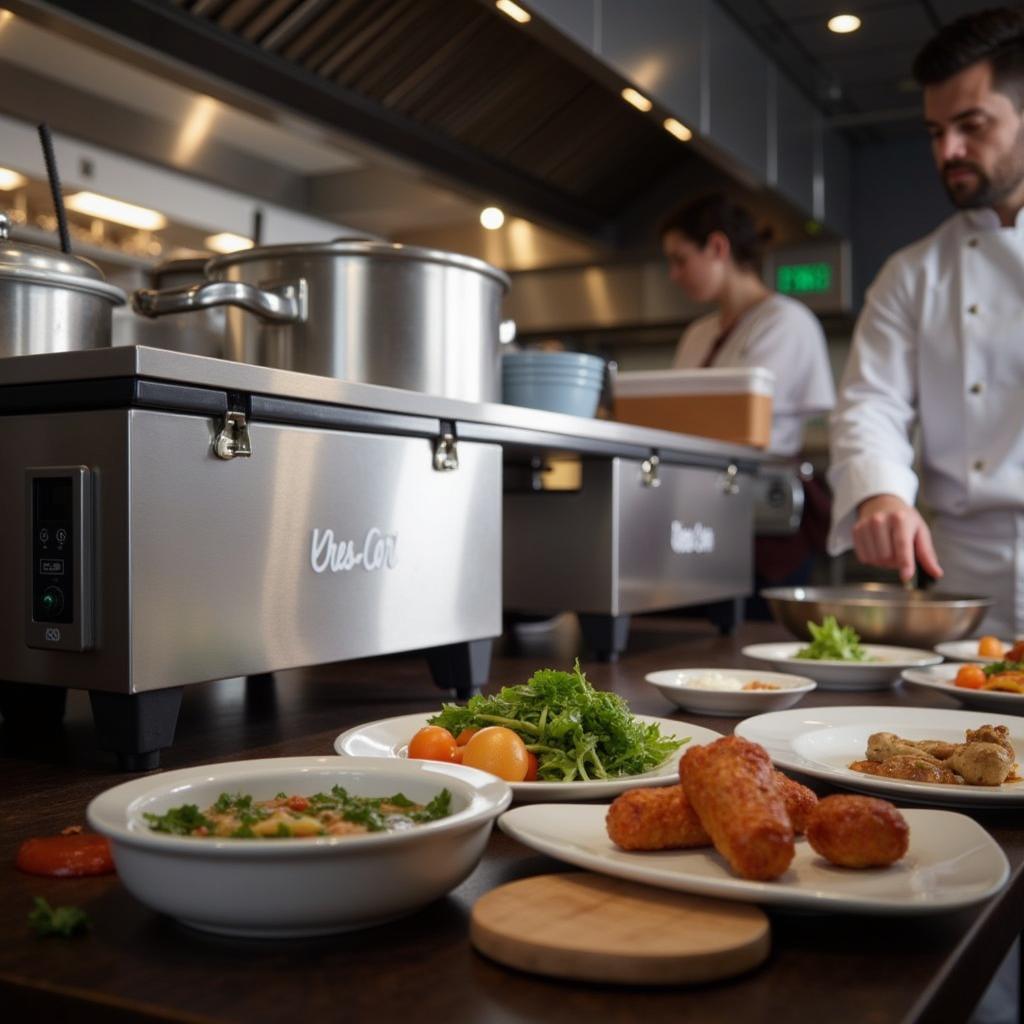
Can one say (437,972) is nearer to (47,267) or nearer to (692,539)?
(47,267)

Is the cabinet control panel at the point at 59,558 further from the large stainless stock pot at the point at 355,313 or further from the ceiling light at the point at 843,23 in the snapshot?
the ceiling light at the point at 843,23

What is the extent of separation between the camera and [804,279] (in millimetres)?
5875

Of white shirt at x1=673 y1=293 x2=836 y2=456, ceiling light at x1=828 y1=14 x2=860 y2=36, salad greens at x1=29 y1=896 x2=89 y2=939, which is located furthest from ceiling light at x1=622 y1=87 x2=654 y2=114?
salad greens at x1=29 y1=896 x2=89 y2=939

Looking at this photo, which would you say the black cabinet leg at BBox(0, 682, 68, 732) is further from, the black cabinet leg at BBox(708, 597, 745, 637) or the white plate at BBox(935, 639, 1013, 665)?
the black cabinet leg at BBox(708, 597, 745, 637)

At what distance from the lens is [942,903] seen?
56 cm

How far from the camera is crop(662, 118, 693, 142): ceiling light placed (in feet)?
12.7

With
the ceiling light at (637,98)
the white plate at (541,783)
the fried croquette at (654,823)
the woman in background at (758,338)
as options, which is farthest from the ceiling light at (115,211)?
the fried croquette at (654,823)

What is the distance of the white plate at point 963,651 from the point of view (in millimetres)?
1684

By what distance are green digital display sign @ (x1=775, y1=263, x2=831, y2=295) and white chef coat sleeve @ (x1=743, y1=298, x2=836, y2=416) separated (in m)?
2.48

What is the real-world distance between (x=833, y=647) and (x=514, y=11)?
1.81 metres

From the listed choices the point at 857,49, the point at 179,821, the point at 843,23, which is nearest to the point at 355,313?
the point at 179,821

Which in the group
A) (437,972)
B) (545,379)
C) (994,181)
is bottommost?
(437,972)

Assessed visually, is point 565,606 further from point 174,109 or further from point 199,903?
point 174,109

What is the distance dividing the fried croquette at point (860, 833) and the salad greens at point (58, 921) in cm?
40
